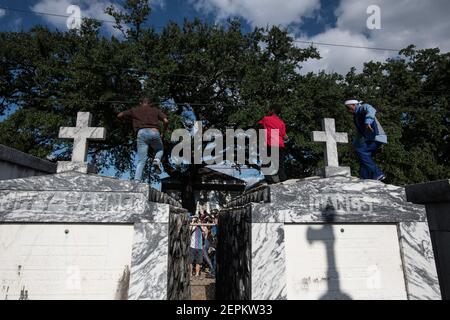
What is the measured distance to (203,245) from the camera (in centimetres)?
917

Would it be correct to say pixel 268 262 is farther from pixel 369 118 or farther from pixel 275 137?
pixel 369 118

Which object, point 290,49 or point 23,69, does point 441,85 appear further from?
point 23,69

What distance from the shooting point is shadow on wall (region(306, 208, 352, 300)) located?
3289 mm

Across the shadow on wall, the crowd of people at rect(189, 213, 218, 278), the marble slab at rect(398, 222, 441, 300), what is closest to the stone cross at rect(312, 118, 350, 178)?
the shadow on wall

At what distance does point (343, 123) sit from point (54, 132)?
13.8m

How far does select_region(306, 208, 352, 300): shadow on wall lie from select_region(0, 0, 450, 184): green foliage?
36.4ft

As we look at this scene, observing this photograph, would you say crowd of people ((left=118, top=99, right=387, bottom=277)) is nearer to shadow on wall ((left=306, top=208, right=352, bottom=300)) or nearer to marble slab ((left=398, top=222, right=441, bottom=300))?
marble slab ((left=398, top=222, right=441, bottom=300))

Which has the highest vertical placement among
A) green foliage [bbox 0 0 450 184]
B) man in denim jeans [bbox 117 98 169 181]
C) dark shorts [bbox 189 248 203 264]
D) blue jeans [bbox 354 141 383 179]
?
green foliage [bbox 0 0 450 184]

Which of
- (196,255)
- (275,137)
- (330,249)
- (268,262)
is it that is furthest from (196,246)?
(330,249)

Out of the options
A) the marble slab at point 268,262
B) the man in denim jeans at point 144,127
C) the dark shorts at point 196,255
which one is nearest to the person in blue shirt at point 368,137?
the marble slab at point 268,262

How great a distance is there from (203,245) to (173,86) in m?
9.47

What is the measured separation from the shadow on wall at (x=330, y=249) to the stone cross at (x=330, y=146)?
2.36 ft

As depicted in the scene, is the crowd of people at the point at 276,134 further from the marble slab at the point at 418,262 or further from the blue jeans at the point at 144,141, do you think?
the marble slab at the point at 418,262

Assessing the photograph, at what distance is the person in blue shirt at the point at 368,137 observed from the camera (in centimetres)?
440
